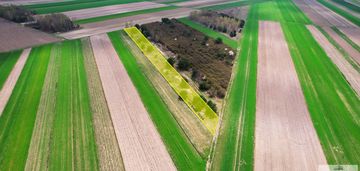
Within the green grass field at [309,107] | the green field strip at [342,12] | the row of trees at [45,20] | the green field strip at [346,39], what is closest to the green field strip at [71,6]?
the row of trees at [45,20]

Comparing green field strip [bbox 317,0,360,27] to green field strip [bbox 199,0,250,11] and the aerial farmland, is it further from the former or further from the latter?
green field strip [bbox 199,0,250,11]

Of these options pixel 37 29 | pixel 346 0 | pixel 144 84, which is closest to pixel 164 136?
pixel 144 84

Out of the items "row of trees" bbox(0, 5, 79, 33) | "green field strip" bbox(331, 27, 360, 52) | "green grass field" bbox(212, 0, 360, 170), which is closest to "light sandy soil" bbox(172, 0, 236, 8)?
"green grass field" bbox(212, 0, 360, 170)

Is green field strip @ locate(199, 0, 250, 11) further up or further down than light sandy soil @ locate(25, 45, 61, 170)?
further up

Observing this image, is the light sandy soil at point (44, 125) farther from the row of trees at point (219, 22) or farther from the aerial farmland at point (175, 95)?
the row of trees at point (219, 22)

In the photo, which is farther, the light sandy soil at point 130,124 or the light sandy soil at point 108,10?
the light sandy soil at point 108,10

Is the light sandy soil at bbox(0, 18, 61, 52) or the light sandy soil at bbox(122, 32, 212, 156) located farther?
the light sandy soil at bbox(0, 18, 61, 52)

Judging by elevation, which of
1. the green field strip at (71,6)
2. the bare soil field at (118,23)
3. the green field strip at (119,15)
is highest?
the green field strip at (71,6)
